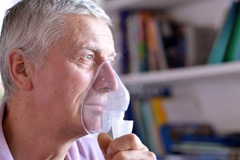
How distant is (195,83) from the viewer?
2.25 m

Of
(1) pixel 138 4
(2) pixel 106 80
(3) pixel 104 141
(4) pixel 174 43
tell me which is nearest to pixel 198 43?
(4) pixel 174 43

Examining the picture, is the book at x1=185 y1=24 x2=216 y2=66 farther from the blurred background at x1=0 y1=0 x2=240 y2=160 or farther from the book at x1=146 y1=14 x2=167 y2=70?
the book at x1=146 y1=14 x2=167 y2=70

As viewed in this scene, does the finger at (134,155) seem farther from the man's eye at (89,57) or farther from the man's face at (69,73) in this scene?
the man's eye at (89,57)

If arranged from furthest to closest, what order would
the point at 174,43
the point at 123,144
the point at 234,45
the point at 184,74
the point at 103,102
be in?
the point at 174,43 < the point at 184,74 < the point at 234,45 < the point at 103,102 < the point at 123,144

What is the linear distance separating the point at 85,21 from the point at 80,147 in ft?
1.43

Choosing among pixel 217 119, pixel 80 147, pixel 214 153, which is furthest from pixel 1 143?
pixel 217 119

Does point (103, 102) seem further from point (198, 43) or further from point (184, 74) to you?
point (198, 43)

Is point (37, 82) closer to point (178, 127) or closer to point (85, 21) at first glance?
point (85, 21)

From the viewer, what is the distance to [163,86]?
2355 millimetres

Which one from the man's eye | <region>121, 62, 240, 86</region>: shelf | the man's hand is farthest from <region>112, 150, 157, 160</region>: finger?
<region>121, 62, 240, 86</region>: shelf

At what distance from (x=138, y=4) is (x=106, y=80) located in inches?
44.1

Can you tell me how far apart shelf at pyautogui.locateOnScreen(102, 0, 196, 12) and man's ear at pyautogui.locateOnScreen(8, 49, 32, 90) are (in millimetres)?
1085

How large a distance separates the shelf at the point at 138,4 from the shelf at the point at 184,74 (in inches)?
13.5

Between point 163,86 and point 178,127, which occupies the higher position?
point 163,86
